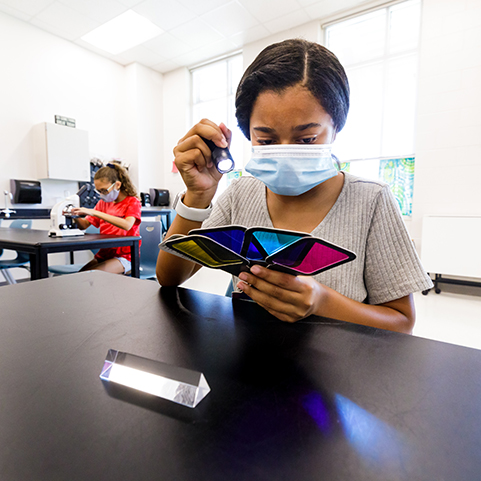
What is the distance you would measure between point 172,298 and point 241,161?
15.5 feet

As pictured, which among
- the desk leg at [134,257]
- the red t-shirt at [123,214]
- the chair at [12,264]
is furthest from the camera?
the chair at [12,264]

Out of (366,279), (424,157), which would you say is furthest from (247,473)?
(424,157)

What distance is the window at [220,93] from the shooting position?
528cm

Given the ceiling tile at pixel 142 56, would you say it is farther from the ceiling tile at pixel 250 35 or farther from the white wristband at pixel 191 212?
the white wristband at pixel 191 212

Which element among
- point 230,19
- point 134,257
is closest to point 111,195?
point 134,257

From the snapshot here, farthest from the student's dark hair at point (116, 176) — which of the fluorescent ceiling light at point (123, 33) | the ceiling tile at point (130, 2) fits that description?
the fluorescent ceiling light at point (123, 33)

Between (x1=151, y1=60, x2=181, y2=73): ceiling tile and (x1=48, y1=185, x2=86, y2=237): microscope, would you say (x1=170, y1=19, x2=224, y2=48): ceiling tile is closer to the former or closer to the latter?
(x1=151, y1=60, x2=181, y2=73): ceiling tile

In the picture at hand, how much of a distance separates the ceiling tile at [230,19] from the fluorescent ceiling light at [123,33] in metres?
0.82

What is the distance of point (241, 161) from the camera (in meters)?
5.14

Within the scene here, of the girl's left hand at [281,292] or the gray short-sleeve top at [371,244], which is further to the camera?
the gray short-sleeve top at [371,244]

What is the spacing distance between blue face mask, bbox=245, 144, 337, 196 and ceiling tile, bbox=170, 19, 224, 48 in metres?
4.47

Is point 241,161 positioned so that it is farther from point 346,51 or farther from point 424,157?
point 424,157

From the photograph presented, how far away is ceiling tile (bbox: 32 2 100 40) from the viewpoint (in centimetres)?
396

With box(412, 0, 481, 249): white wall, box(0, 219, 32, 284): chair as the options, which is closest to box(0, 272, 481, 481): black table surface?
box(0, 219, 32, 284): chair
